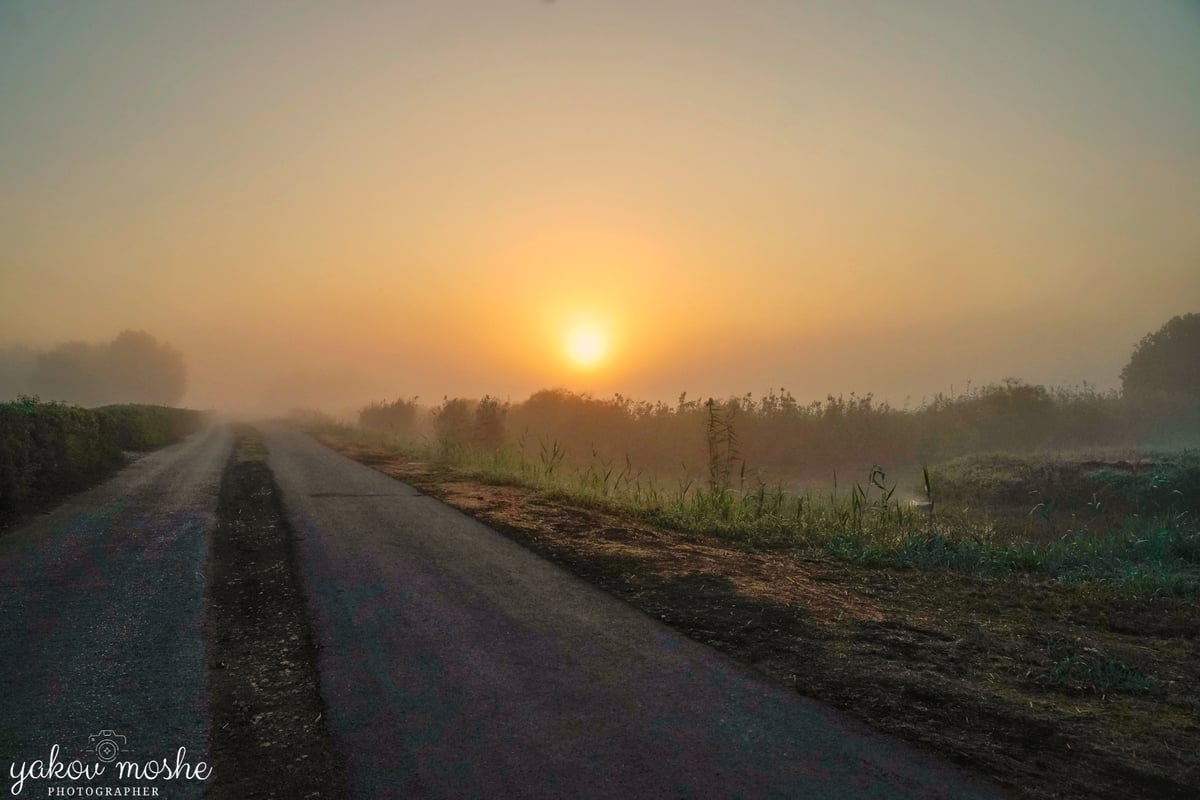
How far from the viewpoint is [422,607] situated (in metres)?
6.45

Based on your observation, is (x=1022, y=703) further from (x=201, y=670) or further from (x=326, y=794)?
(x=201, y=670)

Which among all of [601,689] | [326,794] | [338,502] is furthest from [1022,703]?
[338,502]

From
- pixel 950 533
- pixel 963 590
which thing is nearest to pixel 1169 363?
pixel 950 533

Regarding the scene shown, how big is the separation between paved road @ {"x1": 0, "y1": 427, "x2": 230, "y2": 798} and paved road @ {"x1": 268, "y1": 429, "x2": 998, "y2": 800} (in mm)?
997

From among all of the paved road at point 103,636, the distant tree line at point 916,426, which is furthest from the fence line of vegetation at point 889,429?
the paved road at point 103,636

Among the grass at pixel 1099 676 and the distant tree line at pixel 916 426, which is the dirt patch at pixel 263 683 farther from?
the distant tree line at pixel 916 426

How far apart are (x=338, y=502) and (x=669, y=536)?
21.8 feet

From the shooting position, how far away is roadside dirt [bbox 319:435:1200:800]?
3.81 metres

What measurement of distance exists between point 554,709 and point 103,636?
4239 mm

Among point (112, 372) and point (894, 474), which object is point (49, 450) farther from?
point (112, 372)

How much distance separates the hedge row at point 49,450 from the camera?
1262 cm

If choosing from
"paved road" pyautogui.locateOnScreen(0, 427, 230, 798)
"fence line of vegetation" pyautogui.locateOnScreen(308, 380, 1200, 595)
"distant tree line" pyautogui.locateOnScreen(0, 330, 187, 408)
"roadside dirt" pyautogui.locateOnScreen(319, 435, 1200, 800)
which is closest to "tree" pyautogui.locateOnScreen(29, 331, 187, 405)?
"distant tree line" pyautogui.locateOnScreen(0, 330, 187, 408)

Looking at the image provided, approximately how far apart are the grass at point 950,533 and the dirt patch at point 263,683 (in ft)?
19.8

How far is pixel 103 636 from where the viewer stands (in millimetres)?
5734
